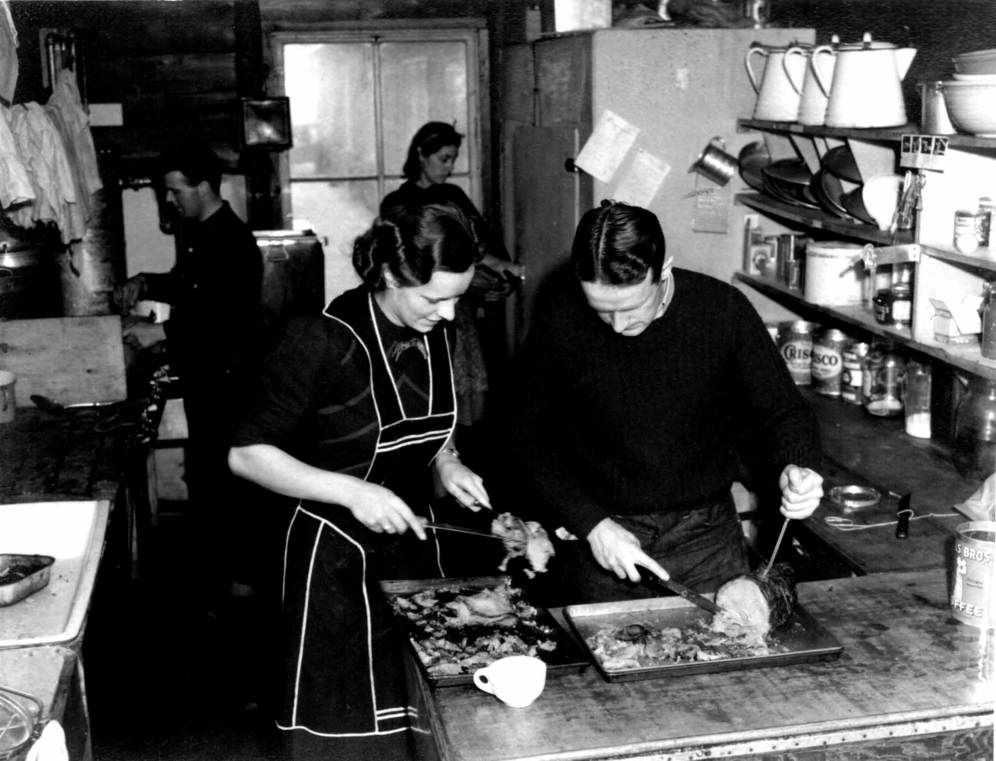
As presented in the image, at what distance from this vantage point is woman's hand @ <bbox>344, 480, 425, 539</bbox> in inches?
106

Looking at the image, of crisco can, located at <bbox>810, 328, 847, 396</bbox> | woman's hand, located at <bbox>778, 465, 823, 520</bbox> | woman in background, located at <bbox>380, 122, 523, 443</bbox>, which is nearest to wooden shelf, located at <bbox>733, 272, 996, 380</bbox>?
crisco can, located at <bbox>810, 328, 847, 396</bbox>

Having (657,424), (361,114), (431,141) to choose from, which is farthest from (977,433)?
(361,114)

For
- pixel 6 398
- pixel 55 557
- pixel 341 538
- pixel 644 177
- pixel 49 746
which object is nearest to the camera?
pixel 49 746

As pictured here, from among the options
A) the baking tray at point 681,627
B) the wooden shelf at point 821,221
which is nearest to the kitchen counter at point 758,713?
the baking tray at point 681,627

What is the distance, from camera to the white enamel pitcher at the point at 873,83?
3779 millimetres

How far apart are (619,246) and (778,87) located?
91.4 inches

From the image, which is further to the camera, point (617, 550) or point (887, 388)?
point (887, 388)

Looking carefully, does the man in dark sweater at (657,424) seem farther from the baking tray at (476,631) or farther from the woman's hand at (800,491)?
the baking tray at (476,631)

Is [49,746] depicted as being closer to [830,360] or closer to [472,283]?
[830,360]

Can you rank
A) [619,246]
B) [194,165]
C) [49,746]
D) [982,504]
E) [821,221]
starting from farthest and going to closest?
[194,165] → [821,221] → [982,504] → [619,246] → [49,746]

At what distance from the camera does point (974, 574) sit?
2.46m

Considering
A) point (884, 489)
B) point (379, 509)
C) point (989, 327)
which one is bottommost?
point (884, 489)

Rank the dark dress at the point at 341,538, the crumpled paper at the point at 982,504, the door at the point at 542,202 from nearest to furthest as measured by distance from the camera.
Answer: the dark dress at the point at 341,538, the crumpled paper at the point at 982,504, the door at the point at 542,202

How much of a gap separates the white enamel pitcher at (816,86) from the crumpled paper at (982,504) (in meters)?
1.58
